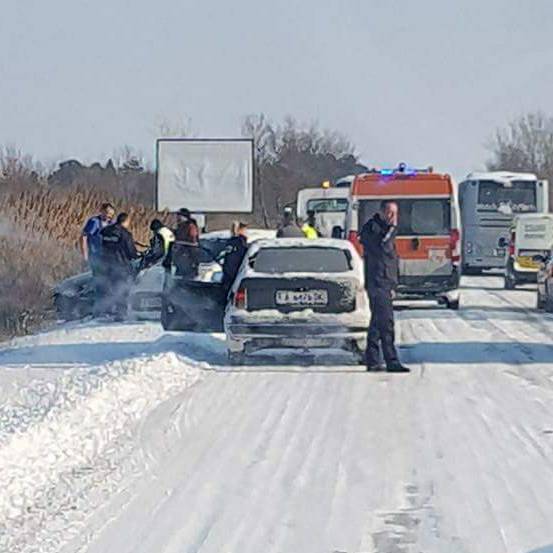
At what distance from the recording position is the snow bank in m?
8.25

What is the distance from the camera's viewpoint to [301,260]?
664 inches

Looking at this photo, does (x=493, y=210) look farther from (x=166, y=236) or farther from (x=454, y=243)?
A: (x=166, y=236)

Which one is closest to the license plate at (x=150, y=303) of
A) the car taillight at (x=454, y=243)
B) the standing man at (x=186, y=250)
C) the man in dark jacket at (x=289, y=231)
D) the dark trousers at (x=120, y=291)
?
the dark trousers at (x=120, y=291)

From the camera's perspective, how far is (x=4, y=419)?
36.3ft

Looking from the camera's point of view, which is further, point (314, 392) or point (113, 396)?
point (314, 392)

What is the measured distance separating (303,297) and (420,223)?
33.4 feet

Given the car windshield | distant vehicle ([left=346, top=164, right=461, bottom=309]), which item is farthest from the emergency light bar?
the car windshield

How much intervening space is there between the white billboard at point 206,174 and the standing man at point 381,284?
29.9 meters

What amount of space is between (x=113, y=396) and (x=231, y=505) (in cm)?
433

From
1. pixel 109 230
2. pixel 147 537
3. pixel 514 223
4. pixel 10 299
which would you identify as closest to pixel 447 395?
pixel 147 537

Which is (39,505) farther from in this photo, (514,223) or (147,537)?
(514,223)

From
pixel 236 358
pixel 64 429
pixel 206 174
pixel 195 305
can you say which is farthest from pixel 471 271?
pixel 64 429

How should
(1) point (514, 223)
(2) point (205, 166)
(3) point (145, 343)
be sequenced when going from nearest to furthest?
(3) point (145, 343) < (1) point (514, 223) < (2) point (205, 166)

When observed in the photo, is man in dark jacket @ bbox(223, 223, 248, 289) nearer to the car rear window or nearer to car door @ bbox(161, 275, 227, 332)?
car door @ bbox(161, 275, 227, 332)
